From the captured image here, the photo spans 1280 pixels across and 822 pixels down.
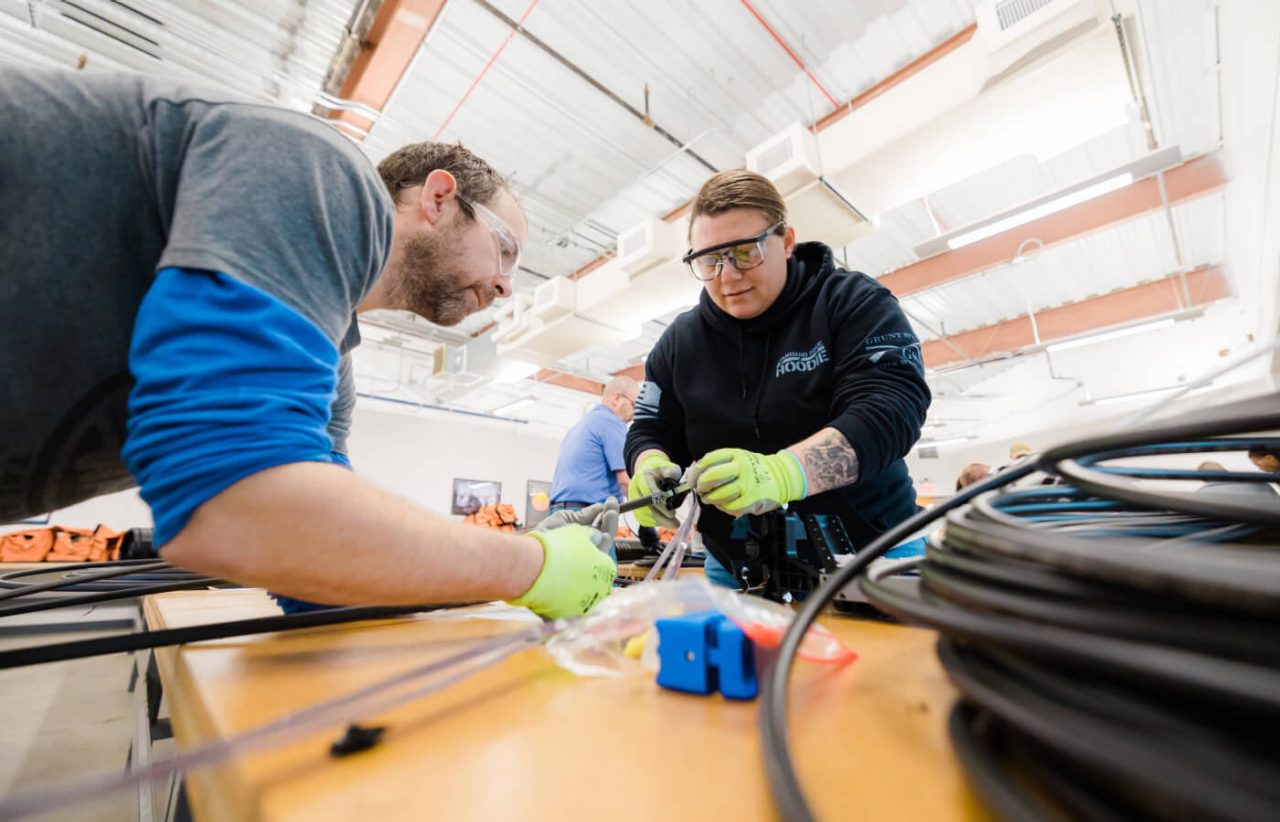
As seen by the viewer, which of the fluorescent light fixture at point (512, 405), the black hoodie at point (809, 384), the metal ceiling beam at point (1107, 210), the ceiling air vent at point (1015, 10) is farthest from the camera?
the fluorescent light fixture at point (512, 405)

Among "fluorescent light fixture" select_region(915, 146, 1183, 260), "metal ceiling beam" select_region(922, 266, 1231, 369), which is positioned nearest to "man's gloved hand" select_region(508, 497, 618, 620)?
"fluorescent light fixture" select_region(915, 146, 1183, 260)

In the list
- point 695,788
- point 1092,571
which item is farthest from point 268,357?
point 1092,571

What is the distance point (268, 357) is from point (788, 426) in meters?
0.89

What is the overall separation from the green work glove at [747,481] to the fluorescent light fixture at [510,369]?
404cm

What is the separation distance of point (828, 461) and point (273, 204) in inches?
31.6

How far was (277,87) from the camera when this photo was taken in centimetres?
262

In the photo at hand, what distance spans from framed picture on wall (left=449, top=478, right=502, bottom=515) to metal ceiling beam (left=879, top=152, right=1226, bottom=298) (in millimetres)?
6424

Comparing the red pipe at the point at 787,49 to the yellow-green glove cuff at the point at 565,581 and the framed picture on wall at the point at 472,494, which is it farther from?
the framed picture on wall at the point at 472,494

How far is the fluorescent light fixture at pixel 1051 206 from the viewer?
2357mm

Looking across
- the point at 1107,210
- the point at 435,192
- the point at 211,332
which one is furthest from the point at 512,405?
the point at 211,332

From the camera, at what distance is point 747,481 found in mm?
810

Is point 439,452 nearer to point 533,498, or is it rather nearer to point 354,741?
point 533,498

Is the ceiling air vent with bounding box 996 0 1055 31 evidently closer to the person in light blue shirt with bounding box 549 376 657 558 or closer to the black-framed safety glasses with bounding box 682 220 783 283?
the black-framed safety glasses with bounding box 682 220 783 283

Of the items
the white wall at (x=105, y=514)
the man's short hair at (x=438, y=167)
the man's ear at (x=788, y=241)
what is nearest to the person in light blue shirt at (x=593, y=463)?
the man's ear at (x=788, y=241)
